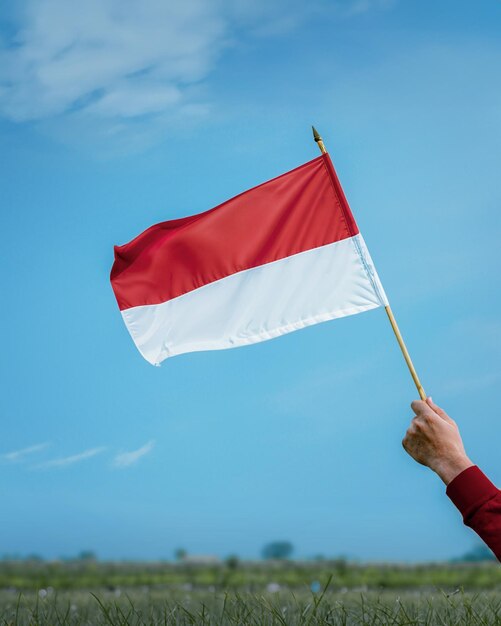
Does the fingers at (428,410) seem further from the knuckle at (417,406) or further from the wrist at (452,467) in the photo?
the wrist at (452,467)

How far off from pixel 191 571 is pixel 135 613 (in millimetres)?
5750

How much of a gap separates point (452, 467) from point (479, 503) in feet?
0.60

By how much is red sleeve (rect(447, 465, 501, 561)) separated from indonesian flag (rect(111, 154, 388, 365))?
6.49ft

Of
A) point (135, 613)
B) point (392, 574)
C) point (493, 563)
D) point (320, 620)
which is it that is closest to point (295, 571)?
point (392, 574)

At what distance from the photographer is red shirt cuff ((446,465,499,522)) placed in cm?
281

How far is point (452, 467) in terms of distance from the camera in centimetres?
296

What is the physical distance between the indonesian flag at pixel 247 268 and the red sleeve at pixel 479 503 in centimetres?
198

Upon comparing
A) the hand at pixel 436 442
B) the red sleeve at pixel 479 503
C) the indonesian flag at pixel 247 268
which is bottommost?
the red sleeve at pixel 479 503

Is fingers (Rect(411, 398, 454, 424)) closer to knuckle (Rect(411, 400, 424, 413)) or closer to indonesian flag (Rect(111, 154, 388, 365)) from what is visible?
knuckle (Rect(411, 400, 424, 413))

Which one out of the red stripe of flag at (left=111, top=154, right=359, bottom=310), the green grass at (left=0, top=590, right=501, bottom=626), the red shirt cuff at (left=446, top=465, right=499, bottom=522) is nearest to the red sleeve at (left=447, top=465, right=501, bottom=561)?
the red shirt cuff at (left=446, top=465, right=499, bottom=522)

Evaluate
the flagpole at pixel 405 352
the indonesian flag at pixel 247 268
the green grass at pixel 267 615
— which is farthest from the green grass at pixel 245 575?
the flagpole at pixel 405 352

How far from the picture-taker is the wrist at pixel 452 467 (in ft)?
9.61

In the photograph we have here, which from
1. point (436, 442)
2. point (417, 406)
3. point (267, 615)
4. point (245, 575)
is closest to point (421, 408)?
point (417, 406)

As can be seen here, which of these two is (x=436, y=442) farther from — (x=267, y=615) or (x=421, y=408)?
(x=267, y=615)
